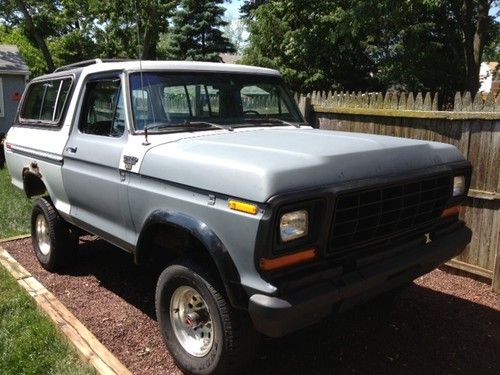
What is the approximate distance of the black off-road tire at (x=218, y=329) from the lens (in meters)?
2.91

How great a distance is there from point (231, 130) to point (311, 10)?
824 inches

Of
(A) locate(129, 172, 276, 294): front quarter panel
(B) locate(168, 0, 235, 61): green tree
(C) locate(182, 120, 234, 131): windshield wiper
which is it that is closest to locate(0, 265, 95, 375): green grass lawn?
(A) locate(129, 172, 276, 294): front quarter panel

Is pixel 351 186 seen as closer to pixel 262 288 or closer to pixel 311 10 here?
pixel 262 288

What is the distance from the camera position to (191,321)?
10.8 ft

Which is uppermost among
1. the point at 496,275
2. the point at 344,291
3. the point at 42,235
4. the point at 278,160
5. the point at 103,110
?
the point at 103,110

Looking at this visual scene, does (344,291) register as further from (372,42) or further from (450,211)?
(372,42)

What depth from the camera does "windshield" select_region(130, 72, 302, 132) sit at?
3.83 m

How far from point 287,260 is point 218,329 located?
0.65 meters

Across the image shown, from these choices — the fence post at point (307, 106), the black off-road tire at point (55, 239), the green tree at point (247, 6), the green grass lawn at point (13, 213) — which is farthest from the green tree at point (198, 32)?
the black off-road tire at point (55, 239)

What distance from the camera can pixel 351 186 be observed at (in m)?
2.75

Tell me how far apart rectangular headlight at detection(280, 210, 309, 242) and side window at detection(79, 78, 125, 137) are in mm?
1812

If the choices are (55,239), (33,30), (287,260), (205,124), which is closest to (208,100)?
(205,124)

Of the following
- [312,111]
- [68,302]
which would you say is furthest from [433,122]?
[68,302]

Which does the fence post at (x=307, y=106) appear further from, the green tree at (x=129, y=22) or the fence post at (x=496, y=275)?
the green tree at (x=129, y=22)
